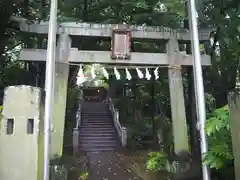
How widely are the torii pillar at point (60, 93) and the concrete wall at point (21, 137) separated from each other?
3314 millimetres

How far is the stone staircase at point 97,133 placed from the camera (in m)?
15.8

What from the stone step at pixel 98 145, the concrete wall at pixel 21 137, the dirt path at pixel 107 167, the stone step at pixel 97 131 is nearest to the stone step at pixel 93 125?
the stone step at pixel 97 131

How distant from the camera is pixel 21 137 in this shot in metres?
5.89

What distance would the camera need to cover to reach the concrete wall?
5.80 m

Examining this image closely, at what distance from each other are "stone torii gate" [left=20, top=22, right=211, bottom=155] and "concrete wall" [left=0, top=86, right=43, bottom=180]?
3537 mm

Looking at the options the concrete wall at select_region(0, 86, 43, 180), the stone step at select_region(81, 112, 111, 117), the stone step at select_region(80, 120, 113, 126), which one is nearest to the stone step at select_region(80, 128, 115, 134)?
the stone step at select_region(80, 120, 113, 126)

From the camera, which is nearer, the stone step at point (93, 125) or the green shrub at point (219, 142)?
the green shrub at point (219, 142)

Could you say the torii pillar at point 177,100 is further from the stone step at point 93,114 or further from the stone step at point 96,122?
the stone step at point 93,114

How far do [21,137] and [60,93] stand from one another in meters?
4.01

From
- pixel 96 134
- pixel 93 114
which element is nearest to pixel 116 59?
pixel 96 134

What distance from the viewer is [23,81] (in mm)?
14508

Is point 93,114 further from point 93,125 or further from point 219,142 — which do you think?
point 219,142

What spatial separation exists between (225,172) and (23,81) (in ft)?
35.2

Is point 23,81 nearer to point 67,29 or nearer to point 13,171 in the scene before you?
point 67,29
